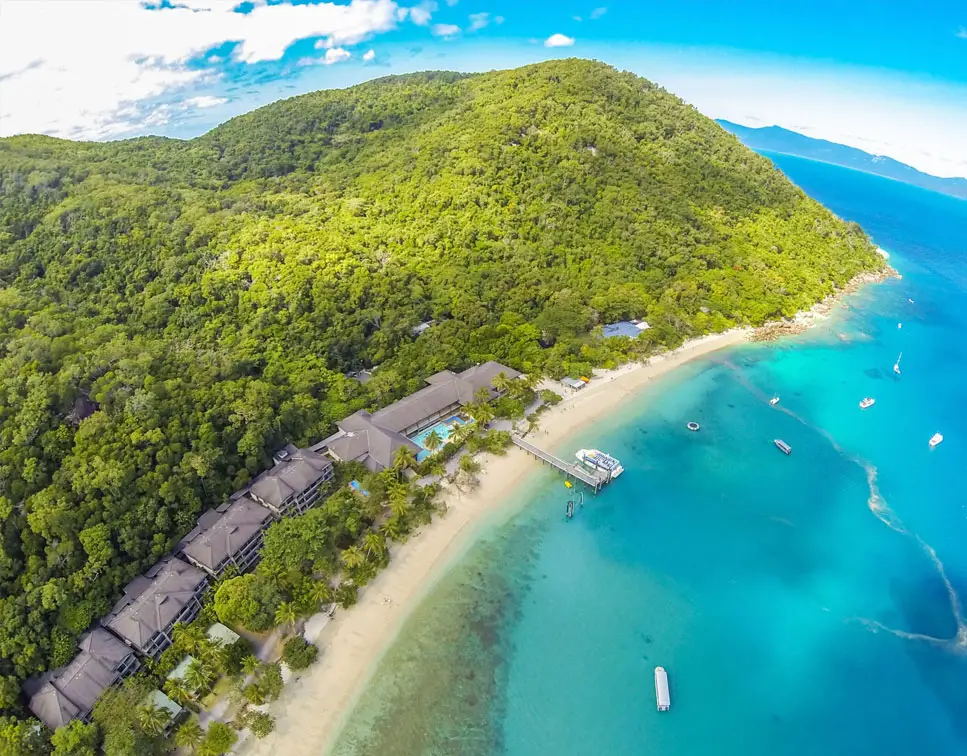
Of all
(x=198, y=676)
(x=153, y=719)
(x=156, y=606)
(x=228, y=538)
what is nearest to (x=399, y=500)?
(x=228, y=538)

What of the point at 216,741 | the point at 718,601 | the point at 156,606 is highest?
the point at 156,606

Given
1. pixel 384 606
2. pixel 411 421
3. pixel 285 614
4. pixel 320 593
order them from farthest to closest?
pixel 411 421 → pixel 384 606 → pixel 320 593 → pixel 285 614

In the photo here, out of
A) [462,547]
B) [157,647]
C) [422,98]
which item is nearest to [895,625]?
[462,547]

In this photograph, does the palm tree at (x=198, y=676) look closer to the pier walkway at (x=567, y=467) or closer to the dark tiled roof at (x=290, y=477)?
the dark tiled roof at (x=290, y=477)

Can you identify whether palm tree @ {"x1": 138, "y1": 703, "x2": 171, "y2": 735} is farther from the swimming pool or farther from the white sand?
the swimming pool

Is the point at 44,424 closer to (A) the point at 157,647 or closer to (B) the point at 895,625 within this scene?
(A) the point at 157,647

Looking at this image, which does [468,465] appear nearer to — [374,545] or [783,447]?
[374,545]

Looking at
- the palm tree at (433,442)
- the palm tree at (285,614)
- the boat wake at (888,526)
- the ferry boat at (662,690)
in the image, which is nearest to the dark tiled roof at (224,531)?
the palm tree at (285,614)

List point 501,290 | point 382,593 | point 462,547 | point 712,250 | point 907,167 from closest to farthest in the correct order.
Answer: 1. point 382,593
2. point 462,547
3. point 501,290
4. point 712,250
5. point 907,167
